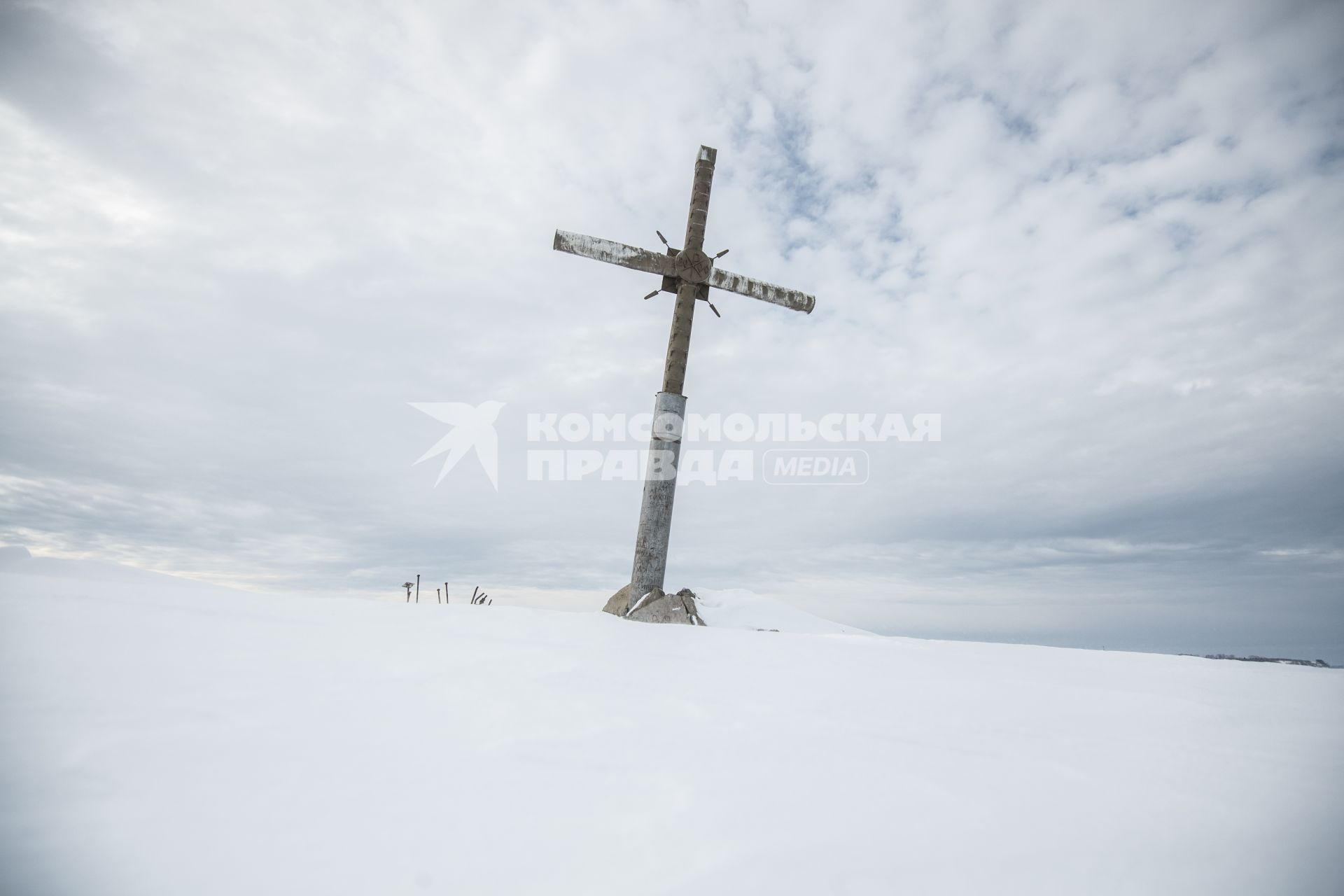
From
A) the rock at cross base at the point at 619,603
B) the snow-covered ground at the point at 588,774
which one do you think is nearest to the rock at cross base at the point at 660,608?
the rock at cross base at the point at 619,603

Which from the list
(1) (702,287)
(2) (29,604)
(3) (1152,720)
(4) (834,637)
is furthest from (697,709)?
(1) (702,287)

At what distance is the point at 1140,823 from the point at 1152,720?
4.07ft

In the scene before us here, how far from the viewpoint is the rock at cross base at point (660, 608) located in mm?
6141

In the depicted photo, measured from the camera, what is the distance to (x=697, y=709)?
231 centimetres

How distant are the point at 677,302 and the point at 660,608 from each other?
347cm

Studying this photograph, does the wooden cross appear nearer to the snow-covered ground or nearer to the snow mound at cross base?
the snow mound at cross base

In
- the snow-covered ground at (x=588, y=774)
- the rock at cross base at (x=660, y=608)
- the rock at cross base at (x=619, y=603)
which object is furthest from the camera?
the rock at cross base at (x=619, y=603)

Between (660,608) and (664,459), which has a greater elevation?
(664,459)

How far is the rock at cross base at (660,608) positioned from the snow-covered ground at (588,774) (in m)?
3.11

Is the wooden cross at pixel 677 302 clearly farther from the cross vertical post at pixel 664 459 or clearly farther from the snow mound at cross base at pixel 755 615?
the snow mound at cross base at pixel 755 615

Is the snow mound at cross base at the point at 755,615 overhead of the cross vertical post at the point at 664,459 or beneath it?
beneath

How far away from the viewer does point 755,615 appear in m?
6.77

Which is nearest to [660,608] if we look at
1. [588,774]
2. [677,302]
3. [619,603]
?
[619,603]

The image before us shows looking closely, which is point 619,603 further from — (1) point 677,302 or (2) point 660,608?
(1) point 677,302
